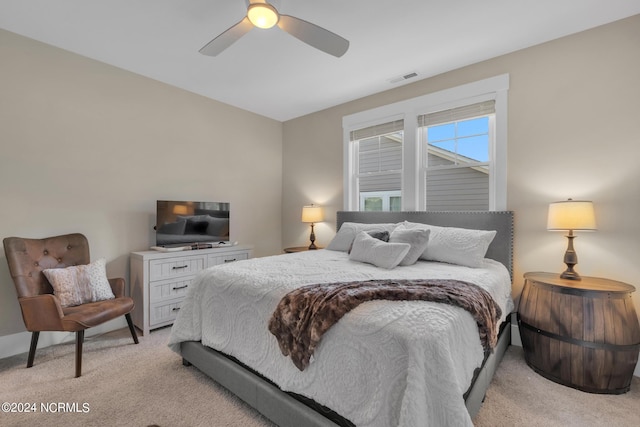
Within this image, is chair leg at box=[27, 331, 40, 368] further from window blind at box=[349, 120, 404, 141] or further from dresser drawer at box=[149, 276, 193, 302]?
window blind at box=[349, 120, 404, 141]

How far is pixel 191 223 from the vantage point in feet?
11.4

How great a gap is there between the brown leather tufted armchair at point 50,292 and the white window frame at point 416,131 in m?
2.90

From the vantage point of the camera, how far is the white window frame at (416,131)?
9.42ft

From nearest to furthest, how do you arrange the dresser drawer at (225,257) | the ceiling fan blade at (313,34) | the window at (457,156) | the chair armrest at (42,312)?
the ceiling fan blade at (313,34) → the chair armrest at (42,312) → the window at (457,156) → the dresser drawer at (225,257)

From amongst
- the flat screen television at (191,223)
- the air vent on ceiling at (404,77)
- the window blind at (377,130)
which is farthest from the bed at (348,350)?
the air vent on ceiling at (404,77)

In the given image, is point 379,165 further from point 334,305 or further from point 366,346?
point 366,346

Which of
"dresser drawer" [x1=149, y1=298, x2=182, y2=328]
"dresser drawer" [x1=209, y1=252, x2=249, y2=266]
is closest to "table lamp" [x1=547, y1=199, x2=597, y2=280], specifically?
"dresser drawer" [x1=209, y1=252, x2=249, y2=266]

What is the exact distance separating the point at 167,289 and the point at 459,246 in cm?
298

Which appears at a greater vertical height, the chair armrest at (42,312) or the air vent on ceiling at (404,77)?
the air vent on ceiling at (404,77)

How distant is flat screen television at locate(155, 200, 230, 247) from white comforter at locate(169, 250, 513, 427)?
1448mm

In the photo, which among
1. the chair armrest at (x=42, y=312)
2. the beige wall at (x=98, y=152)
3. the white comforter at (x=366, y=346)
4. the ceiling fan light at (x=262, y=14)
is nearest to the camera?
the white comforter at (x=366, y=346)

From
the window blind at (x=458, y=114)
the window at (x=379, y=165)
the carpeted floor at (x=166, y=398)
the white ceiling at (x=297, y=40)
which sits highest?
the white ceiling at (x=297, y=40)

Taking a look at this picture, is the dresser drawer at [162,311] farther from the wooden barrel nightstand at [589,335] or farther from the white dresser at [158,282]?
the wooden barrel nightstand at [589,335]

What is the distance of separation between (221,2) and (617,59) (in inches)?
124
